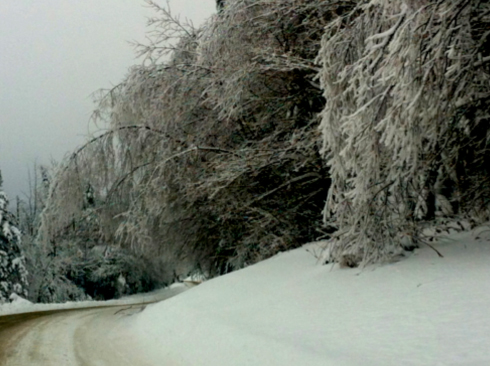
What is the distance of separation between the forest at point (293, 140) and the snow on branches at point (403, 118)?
0.02m

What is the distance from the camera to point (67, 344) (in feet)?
22.0

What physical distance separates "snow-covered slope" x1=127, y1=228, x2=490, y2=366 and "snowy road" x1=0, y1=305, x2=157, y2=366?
36 cm

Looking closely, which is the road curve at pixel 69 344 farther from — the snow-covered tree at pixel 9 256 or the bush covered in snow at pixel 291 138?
the snow-covered tree at pixel 9 256

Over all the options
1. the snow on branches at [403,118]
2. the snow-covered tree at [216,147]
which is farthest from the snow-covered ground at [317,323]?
the snow-covered tree at [216,147]

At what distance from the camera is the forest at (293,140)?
4.92 meters

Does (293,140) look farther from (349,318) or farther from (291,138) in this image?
(349,318)

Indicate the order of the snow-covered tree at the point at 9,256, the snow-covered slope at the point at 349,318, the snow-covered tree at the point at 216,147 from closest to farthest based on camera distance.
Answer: the snow-covered slope at the point at 349,318 → the snow-covered tree at the point at 216,147 → the snow-covered tree at the point at 9,256

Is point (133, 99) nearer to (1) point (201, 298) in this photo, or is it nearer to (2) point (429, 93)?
(1) point (201, 298)

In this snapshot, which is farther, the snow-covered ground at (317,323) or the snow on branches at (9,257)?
the snow on branches at (9,257)

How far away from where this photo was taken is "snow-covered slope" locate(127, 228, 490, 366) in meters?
3.52

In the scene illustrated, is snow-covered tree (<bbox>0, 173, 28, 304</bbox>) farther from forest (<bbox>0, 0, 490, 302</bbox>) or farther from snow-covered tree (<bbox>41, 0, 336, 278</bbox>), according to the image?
snow-covered tree (<bbox>41, 0, 336, 278</bbox>)

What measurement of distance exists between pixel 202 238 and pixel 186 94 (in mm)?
3698

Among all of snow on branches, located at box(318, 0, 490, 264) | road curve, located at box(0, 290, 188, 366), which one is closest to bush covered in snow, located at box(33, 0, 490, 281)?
snow on branches, located at box(318, 0, 490, 264)

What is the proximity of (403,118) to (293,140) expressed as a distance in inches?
150
